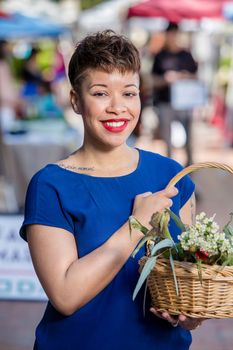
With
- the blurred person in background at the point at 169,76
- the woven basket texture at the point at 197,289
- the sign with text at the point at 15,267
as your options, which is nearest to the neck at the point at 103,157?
the woven basket texture at the point at 197,289

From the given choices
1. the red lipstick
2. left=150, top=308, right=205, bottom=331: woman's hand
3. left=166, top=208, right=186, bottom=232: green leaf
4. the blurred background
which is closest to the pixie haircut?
the red lipstick

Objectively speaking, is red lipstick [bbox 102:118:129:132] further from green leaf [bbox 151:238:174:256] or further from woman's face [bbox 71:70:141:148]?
green leaf [bbox 151:238:174:256]

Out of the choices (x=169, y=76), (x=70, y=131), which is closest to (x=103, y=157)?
(x=70, y=131)

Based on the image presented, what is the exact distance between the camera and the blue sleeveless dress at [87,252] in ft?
7.84

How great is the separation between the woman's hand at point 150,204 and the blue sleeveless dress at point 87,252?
6cm

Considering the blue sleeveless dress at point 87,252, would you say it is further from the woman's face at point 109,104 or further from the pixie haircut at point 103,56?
the pixie haircut at point 103,56

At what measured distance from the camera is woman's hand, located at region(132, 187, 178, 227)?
7.74ft

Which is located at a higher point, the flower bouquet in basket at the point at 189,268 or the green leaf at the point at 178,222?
the green leaf at the point at 178,222

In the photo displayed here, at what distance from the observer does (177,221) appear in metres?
2.41

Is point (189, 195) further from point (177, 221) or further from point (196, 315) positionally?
point (196, 315)

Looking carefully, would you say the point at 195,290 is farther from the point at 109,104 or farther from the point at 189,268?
the point at 109,104

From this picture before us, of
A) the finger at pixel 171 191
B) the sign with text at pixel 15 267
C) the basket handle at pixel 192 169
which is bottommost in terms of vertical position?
the sign with text at pixel 15 267

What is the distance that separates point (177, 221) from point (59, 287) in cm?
37

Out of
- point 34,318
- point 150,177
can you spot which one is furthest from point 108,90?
point 34,318
